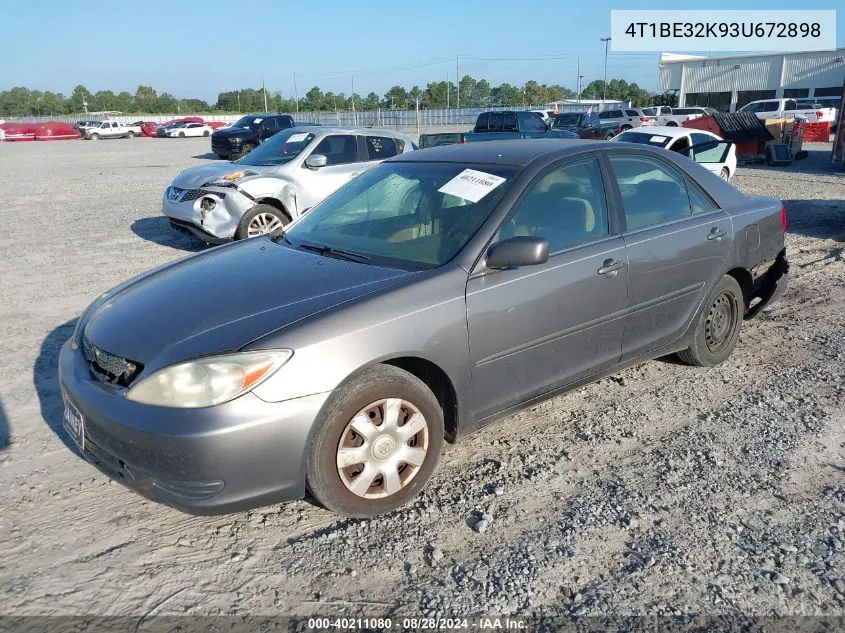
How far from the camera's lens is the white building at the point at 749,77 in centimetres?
5166

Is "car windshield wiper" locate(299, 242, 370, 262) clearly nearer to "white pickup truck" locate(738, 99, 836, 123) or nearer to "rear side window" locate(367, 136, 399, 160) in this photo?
"rear side window" locate(367, 136, 399, 160)

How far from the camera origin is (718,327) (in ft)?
15.3

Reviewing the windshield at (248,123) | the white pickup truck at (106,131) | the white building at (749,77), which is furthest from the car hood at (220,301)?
the white building at (749,77)

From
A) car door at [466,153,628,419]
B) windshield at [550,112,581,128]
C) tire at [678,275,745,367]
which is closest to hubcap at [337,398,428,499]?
car door at [466,153,628,419]

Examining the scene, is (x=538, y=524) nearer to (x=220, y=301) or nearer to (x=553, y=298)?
(x=553, y=298)

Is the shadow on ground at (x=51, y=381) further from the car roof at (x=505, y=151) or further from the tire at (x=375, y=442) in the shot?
the car roof at (x=505, y=151)

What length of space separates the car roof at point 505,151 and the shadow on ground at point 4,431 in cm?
285

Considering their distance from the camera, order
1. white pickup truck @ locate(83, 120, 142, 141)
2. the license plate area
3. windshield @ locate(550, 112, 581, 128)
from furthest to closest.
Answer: white pickup truck @ locate(83, 120, 142, 141) < windshield @ locate(550, 112, 581, 128) < the license plate area

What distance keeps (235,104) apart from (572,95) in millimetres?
59395

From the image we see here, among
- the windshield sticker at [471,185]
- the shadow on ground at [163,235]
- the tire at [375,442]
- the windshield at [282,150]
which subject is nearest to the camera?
the tire at [375,442]

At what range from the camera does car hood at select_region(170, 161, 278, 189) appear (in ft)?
28.1

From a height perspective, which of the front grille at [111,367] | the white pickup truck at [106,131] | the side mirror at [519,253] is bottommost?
the front grille at [111,367]

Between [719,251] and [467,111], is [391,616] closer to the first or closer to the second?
[719,251]

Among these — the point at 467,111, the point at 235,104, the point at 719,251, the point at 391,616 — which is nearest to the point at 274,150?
the point at 719,251
